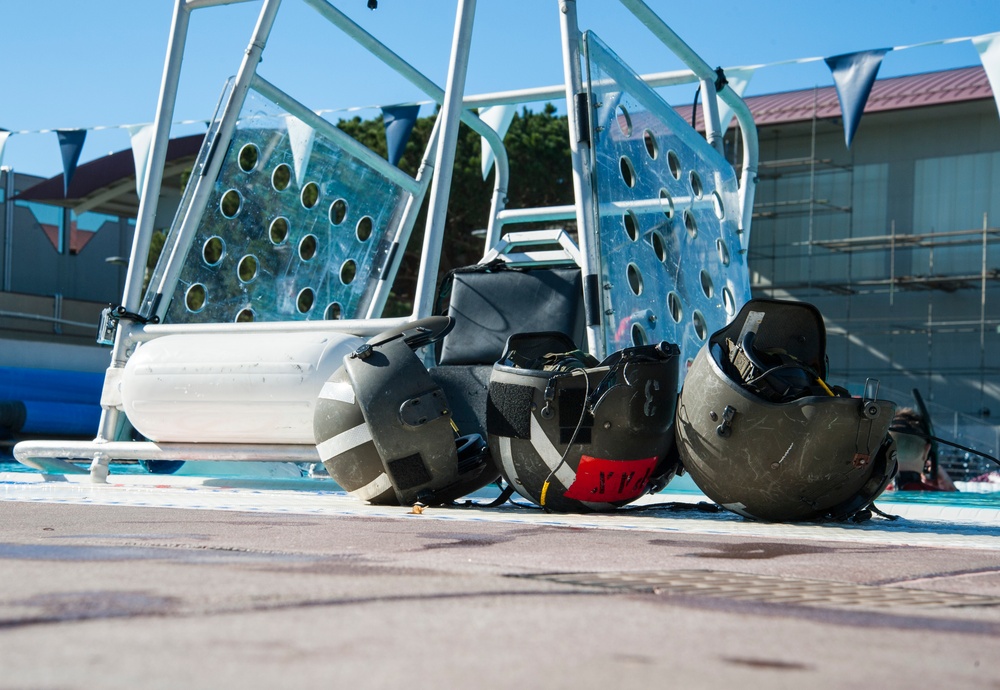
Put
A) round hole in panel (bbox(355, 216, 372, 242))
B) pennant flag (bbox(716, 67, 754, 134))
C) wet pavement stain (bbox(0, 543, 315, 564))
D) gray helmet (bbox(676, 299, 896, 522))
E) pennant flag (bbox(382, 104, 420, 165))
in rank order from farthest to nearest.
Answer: pennant flag (bbox(382, 104, 420, 165))
pennant flag (bbox(716, 67, 754, 134))
round hole in panel (bbox(355, 216, 372, 242))
gray helmet (bbox(676, 299, 896, 522))
wet pavement stain (bbox(0, 543, 315, 564))

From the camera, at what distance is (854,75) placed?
27.7 feet

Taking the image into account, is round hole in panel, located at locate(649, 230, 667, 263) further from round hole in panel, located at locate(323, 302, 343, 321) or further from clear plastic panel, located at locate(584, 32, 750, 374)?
round hole in panel, located at locate(323, 302, 343, 321)

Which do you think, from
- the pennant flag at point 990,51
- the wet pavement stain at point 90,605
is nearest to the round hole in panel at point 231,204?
the pennant flag at point 990,51

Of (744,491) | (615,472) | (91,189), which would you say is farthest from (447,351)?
(91,189)

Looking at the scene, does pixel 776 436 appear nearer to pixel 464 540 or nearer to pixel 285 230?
pixel 464 540

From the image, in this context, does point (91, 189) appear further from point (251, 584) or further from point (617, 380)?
point (251, 584)

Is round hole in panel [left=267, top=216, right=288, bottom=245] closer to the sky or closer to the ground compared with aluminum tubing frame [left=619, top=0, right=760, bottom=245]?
closer to the ground

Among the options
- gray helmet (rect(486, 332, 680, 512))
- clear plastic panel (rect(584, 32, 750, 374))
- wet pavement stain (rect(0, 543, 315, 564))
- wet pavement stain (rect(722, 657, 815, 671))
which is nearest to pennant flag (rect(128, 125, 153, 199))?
clear plastic panel (rect(584, 32, 750, 374))

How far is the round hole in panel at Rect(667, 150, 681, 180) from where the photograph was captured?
21.1 feet

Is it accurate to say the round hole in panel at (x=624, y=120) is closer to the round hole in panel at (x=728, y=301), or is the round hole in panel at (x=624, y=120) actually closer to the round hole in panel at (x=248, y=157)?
the round hole in panel at (x=728, y=301)

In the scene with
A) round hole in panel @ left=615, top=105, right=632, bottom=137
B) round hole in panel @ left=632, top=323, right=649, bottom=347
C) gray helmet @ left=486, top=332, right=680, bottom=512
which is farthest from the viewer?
round hole in panel @ left=615, top=105, right=632, bottom=137

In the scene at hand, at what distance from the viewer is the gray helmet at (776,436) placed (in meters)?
3.95

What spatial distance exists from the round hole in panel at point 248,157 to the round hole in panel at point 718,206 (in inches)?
107

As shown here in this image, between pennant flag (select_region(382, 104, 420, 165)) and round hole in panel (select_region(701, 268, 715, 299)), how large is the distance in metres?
4.52
